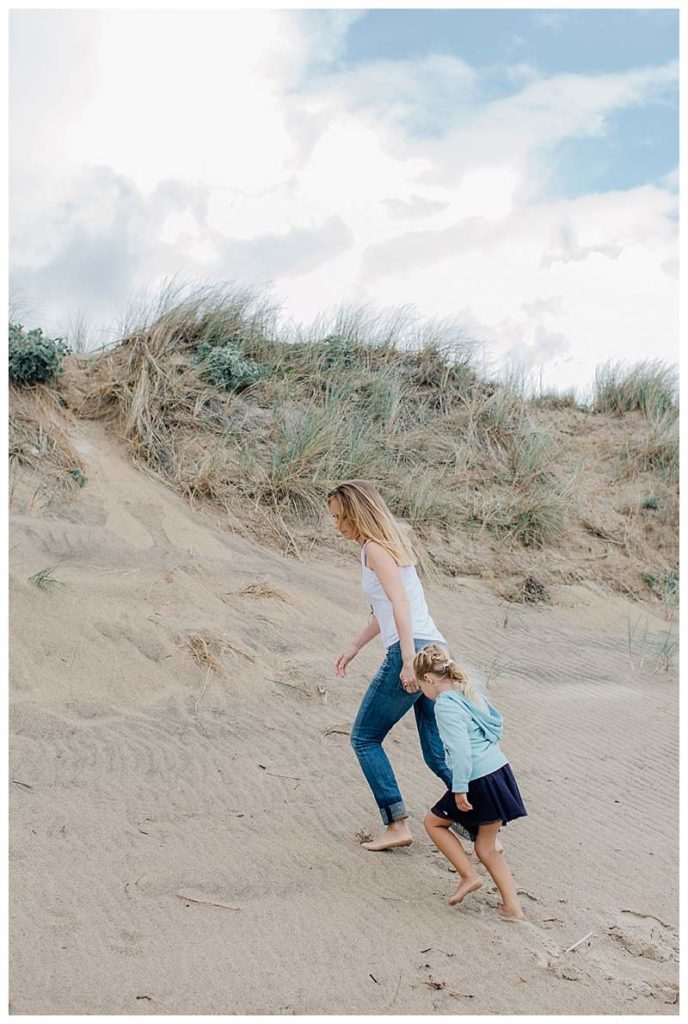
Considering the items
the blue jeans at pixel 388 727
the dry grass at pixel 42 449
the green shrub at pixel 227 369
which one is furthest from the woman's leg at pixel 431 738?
the green shrub at pixel 227 369

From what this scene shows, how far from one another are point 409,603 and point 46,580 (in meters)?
3.58

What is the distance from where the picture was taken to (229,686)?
21.2 ft

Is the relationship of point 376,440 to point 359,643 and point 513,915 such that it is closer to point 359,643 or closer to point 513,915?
point 359,643

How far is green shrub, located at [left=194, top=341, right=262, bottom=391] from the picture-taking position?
1105 centimetres

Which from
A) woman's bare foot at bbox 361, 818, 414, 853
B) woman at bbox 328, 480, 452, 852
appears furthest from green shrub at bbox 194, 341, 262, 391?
woman's bare foot at bbox 361, 818, 414, 853

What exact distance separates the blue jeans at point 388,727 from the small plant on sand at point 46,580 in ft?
10.5

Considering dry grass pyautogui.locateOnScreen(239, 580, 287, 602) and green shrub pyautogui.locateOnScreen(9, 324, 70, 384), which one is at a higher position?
green shrub pyautogui.locateOnScreen(9, 324, 70, 384)

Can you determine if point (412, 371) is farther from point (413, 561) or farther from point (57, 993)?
point (57, 993)

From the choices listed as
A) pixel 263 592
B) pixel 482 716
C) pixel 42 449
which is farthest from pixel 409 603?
pixel 42 449

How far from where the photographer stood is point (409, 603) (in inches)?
176

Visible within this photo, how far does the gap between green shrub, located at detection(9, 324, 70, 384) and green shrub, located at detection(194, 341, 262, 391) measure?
182 centimetres

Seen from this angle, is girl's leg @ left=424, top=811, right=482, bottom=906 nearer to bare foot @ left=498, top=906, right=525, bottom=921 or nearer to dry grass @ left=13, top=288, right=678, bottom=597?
bare foot @ left=498, top=906, right=525, bottom=921

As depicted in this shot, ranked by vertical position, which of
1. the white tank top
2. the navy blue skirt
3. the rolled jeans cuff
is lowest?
the rolled jeans cuff

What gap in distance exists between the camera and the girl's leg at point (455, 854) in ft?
13.6
